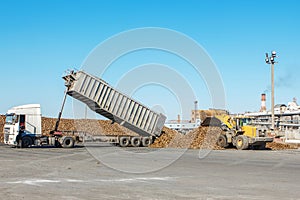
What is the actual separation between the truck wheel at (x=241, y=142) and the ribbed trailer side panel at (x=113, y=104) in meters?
6.20

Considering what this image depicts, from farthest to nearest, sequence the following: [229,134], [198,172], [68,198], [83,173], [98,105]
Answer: [229,134], [98,105], [198,172], [83,173], [68,198]

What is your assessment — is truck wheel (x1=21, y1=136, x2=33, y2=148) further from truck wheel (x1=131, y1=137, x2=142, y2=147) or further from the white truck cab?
truck wheel (x1=131, y1=137, x2=142, y2=147)

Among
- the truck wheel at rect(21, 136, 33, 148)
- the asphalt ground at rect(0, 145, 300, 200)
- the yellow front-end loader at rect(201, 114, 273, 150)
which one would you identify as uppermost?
the yellow front-end loader at rect(201, 114, 273, 150)

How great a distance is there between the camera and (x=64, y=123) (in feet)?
164

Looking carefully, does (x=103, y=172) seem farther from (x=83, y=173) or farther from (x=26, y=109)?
(x=26, y=109)

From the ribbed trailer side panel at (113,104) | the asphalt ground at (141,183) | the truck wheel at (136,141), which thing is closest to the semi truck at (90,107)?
the ribbed trailer side panel at (113,104)

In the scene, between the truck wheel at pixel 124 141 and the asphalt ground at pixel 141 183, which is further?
the truck wheel at pixel 124 141

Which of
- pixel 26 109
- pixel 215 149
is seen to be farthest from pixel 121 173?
pixel 215 149

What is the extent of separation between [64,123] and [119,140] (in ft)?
58.9

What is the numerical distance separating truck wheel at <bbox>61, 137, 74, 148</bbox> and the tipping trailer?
2081mm

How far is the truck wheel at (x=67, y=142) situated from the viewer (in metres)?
30.9

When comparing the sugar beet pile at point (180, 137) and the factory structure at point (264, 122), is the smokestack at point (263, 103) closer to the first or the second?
the factory structure at point (264, 122)

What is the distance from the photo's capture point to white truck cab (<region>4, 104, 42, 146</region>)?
29.0 meters

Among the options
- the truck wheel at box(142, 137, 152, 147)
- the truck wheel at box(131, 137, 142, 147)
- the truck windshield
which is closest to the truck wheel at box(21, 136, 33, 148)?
the truck windshield
